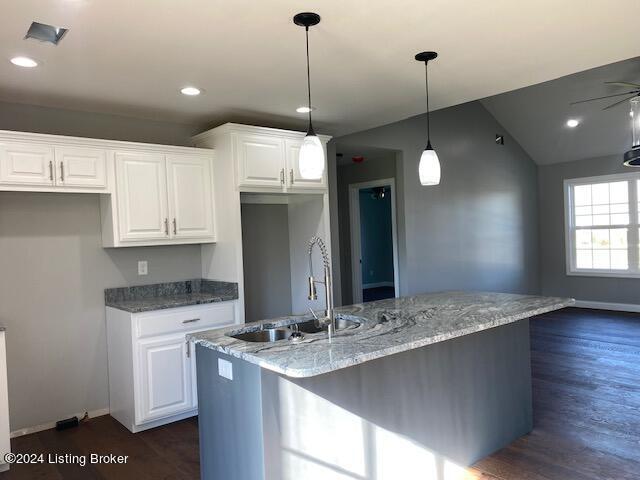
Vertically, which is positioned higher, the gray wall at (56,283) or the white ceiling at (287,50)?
the white ceiling at (287,50)

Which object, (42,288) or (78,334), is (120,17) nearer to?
(42,288)

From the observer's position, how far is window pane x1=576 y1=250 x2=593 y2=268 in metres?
7.70

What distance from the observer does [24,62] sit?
266cm

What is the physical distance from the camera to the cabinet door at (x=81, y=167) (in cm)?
322

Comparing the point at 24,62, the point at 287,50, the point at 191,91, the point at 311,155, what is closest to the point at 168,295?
the point at 191,91

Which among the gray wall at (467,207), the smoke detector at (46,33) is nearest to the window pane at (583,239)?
the gray wall at (467,207)

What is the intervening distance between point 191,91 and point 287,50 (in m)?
0.93

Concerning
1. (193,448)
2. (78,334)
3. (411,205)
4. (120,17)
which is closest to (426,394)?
(193,448)

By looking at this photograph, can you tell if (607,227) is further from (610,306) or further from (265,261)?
(265,261)

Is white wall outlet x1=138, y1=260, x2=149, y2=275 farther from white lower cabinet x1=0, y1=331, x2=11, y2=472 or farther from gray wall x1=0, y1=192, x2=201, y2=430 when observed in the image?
white lower cabinet x1=0, y1=331, x2=11, y2=472

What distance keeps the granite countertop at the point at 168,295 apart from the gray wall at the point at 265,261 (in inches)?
20.2

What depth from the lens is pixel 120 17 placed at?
2.18 m

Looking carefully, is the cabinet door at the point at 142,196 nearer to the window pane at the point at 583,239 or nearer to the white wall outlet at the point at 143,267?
the white wall outlet at the point at 143,267

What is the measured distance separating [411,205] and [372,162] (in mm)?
1124
